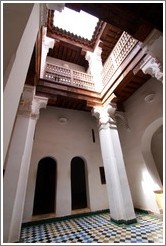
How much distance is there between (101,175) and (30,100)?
479cm

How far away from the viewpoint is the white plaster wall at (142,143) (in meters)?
5.13

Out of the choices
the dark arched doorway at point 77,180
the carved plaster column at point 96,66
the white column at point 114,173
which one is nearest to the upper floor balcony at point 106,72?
the carved plaster column at point 96,66

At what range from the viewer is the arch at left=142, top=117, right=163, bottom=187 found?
17.1 ft

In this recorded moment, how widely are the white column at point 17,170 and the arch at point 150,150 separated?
448 centimetres

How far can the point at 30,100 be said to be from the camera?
4668 mm

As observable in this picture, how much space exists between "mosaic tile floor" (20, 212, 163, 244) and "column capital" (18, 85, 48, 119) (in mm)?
3499

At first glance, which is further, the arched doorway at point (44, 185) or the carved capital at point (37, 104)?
the arched doorway at point (44, 185)

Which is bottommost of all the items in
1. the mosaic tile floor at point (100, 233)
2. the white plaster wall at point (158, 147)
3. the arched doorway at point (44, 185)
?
the mosaic tile floor at point (100, 233)

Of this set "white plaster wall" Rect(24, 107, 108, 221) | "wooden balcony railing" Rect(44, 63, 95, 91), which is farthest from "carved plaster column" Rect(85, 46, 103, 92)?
"white plaster wall" Rect(24, 107, 108, 221)

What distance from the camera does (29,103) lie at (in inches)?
181

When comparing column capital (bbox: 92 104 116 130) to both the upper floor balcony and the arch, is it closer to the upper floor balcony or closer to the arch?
the upper floor balcony

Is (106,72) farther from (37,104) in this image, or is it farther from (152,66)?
(37,104)

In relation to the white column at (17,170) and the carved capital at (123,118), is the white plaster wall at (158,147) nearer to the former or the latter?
the carved capital at (123,118)

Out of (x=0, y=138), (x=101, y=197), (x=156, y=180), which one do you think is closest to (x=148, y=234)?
(x=156, y=180)
